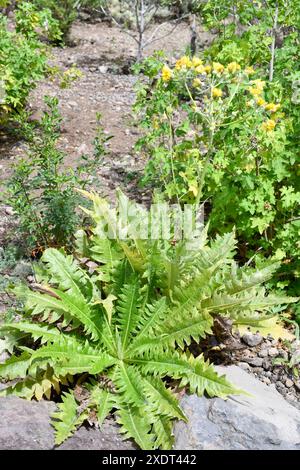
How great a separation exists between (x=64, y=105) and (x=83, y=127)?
29.8 inches

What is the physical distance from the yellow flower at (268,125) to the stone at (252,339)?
139 centimetres

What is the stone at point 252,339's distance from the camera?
3922 millimetres

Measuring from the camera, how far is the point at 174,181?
15.0 ft

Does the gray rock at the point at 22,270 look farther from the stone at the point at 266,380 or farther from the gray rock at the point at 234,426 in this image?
the stone at the point at 266,380

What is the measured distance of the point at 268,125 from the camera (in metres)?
3.82

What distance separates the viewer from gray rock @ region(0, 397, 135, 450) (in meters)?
2.84

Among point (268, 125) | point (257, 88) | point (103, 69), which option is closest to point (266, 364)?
point (268, 125)

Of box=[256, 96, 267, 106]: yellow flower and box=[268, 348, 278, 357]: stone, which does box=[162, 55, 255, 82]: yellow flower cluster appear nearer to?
box=[256, 96, 267, 106]: yellow flower

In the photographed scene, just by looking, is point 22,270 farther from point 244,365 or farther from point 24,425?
point 244,365

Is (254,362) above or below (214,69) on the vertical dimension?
→ below

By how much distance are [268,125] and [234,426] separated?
1.93 m

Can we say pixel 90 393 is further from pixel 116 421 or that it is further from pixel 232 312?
pixel 232 312

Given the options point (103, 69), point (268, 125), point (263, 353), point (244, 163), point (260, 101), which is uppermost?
point (103, 69)
